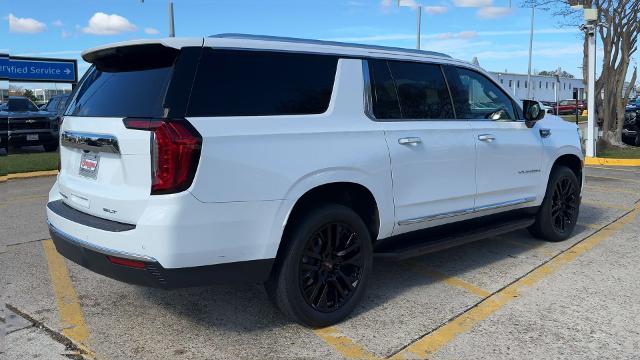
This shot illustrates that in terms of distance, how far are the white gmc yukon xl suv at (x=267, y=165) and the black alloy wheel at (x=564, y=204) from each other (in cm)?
150

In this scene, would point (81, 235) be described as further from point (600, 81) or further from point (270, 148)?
point (600, 81)

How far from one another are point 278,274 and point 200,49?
4.78 ft

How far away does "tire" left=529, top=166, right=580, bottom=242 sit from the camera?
584 cm

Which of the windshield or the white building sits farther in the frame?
the white building

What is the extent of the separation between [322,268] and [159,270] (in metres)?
1.11

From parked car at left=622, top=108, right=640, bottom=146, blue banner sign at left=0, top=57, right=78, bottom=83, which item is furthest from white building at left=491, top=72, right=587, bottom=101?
blue banner sign at left=0, top=57, right=78, bottom=83

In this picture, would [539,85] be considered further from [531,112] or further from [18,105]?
[531,112]

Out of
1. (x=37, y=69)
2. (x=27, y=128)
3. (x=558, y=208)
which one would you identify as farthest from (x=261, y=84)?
(x=37, y=69)

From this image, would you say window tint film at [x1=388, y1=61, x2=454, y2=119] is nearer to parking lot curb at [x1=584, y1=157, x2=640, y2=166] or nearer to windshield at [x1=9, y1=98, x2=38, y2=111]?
parking lot curb at [x1=584, y1=157, x2=640, y2=166]

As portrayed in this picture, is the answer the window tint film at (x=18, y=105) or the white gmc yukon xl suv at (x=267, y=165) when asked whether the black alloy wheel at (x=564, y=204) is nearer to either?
the white gmc yukon xl suv at (x=267, y=165)

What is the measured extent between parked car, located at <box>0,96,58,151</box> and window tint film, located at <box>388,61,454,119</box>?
14264 mm

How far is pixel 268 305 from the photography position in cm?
425

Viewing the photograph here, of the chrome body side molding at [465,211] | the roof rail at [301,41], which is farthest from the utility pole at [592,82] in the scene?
the roof rail at [301,41]

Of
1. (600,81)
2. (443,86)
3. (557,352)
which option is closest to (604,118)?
(600,81)
